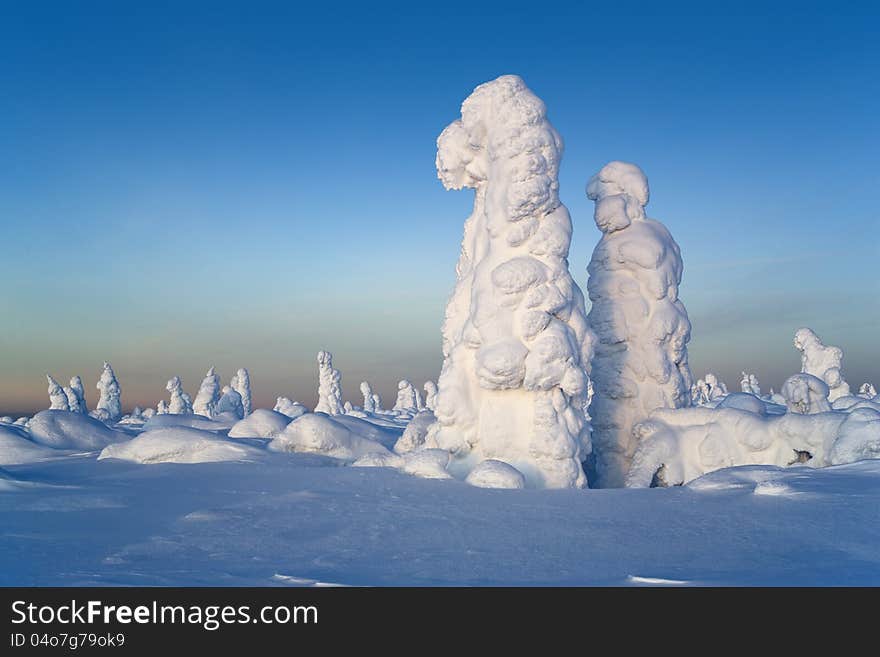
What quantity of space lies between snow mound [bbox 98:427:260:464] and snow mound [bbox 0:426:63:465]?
2318mm

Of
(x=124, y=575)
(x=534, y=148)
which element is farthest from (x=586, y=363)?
(x=124, y=575)

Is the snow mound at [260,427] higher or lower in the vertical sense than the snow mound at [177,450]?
higher

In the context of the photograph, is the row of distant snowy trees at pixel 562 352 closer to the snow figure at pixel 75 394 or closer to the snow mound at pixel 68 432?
the snow mound at pixel 68 432

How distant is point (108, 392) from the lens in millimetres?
50281

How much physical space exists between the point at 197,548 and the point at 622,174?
1295cm

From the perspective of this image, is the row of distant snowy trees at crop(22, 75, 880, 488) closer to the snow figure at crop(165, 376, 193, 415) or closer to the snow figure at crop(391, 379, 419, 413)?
the snow figure at crop(165, 376, 193, 415)

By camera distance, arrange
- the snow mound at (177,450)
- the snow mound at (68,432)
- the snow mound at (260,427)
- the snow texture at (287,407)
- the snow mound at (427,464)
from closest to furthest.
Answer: the snow mound at (427,464)
the snow mound at (177,450)
the snow mound at (68,432)
the snow mound at (260,427)
the snow texture at (287,407)

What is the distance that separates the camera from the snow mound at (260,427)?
1819 cm

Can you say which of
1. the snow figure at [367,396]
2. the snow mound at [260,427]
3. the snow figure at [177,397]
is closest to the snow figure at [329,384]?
the snow figure at [177,397]

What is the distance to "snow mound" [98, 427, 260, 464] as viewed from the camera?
12.9 meters

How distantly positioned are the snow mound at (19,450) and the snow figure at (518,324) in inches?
360

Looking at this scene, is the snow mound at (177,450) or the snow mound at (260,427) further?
the snow mound at (260,427)

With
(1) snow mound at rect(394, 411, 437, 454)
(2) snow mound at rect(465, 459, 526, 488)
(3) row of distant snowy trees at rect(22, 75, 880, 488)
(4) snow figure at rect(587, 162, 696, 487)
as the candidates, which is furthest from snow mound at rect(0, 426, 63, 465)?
(4) snow figure at rect(587, 162, 696, 487)
